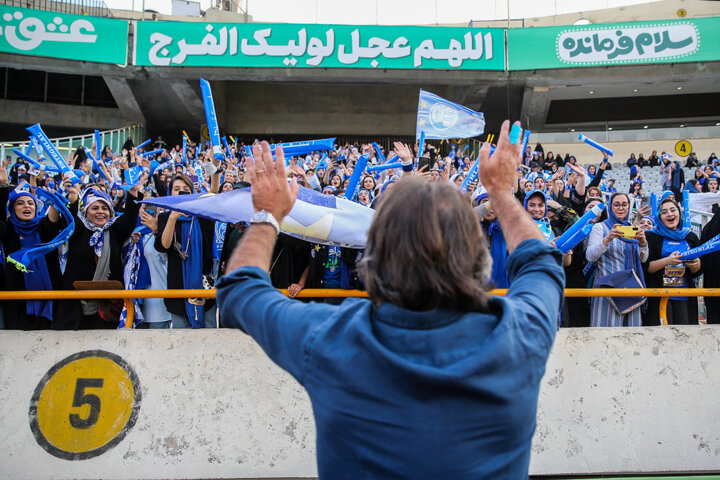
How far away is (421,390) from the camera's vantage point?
1.07 meters

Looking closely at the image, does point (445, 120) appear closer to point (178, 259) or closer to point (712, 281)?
point (712, 281)

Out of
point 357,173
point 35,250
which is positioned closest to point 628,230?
point 357,173

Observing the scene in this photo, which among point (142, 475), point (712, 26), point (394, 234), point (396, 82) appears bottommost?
point (142, 475)

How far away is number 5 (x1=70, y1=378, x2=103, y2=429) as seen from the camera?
12.4 feet

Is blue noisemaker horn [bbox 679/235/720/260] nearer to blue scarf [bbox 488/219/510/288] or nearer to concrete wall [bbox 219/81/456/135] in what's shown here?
blue scarf [bbox 488/219/510/288]

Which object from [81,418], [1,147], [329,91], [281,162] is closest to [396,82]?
[329,91]

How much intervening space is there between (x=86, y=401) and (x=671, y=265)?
4810 millimetres

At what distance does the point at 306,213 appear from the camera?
4223 mm

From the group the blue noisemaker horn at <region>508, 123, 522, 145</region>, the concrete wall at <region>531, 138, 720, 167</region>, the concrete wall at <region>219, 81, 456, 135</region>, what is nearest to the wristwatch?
the blue noisemaker horn at <region>508, 123, 522, 145</region>

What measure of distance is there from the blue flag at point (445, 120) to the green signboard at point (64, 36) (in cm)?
1517

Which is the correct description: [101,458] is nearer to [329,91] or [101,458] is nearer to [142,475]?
[142,475]

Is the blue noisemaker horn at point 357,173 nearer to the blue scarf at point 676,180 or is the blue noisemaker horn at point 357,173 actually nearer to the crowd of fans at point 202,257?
the crowd of fans at point 202,257

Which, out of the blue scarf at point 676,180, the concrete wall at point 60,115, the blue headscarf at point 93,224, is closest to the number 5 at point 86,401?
the blue headscarf at point 93,224

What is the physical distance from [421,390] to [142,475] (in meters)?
3.35
